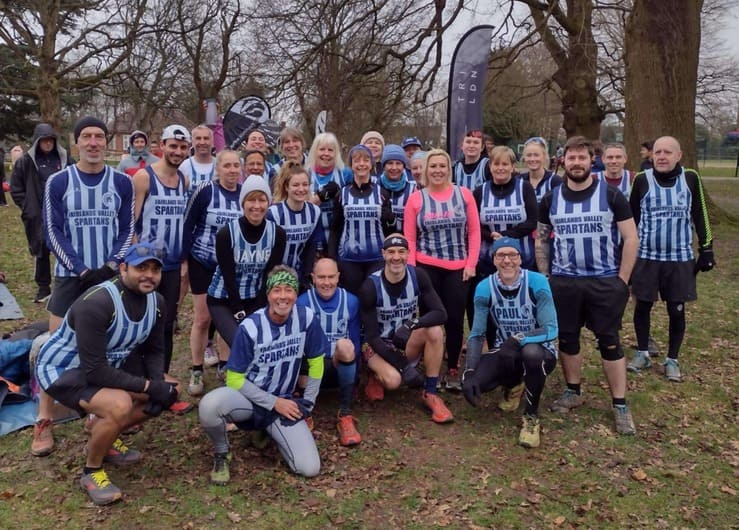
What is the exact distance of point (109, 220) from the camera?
4273 millimetres

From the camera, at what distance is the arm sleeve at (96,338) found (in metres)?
3.41

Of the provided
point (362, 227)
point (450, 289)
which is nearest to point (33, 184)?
point (362, 227)

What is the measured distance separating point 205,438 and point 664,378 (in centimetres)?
400

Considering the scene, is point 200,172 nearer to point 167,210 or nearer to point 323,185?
point 167,210

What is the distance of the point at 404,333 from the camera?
452cm

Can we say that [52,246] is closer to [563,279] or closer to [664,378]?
[563,279]

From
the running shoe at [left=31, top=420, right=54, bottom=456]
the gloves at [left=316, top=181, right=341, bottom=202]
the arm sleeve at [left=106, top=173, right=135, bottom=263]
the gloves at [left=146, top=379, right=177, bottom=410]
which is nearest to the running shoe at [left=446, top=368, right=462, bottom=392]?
the gloves at [left=316, top=181, right=341, bottom=202]

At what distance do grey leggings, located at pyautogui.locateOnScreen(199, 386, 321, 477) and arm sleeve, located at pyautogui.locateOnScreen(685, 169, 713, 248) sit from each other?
147 inches

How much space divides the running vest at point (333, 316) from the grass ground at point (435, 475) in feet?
2.19

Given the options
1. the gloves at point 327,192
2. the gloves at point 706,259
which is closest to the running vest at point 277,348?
the gloves at point 327,192

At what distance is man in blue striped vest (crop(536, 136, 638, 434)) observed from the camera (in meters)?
4.42

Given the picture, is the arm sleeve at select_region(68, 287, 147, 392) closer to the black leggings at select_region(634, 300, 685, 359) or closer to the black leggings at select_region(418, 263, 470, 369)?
the black leggings at select_region(418, 263, 470, 369)

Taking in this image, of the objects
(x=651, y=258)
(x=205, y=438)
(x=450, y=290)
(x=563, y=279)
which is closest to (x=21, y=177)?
(x=205, y=438)

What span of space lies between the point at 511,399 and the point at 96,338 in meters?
3.10
